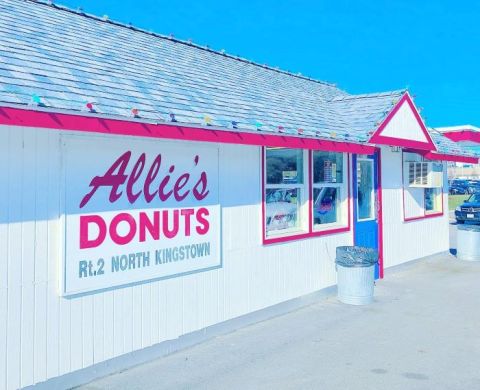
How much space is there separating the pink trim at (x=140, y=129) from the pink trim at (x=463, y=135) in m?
9.73

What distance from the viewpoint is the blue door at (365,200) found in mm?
9688

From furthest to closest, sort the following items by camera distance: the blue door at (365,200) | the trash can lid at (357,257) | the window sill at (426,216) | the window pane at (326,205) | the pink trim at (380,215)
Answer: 1. the window sill at (426,216)
2. the pink trim at (380,215)
3. the blue door at (365,200)
4. the window pane at (326,205)
5. the trash can lid at (357,257)

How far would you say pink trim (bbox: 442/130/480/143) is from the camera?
51.2ft

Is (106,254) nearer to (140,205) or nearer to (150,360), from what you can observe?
(140,205)

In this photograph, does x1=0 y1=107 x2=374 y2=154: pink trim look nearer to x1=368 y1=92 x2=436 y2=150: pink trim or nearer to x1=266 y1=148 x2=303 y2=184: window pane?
x1=266 y1=148 x2=303 y2=184: window pane

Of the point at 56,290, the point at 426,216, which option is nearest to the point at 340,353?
the point at 56,290

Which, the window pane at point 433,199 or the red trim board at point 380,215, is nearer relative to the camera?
the red trim board at point 380,215

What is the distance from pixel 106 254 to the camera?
5223 millimetres

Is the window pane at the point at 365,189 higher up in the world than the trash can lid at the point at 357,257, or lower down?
higher up

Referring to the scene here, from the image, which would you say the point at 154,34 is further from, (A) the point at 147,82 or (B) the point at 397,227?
(B) the point at 397,227

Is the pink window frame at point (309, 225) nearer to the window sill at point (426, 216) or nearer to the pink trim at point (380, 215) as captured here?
the pink trim at point (380, 215)

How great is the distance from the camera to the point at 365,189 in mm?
10320

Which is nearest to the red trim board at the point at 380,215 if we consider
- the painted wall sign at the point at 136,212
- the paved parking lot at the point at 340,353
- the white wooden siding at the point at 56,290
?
the paved parking lot at the point at 340,353

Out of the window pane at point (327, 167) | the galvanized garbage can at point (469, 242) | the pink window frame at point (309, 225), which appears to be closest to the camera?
the pink window frame at point (309, 225)
